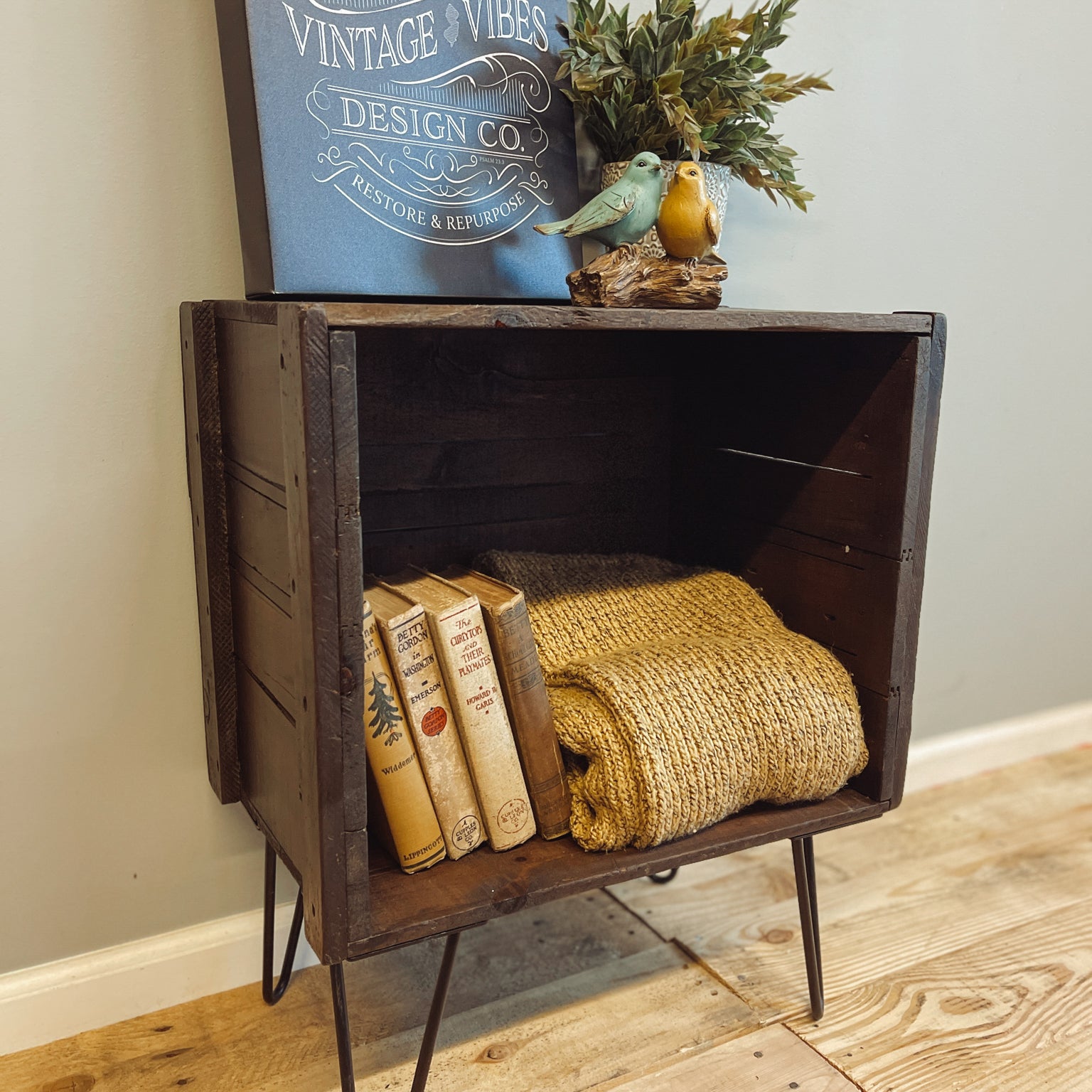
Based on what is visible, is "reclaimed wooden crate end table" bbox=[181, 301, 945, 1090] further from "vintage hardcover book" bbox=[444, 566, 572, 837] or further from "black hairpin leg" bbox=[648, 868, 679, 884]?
"black hairpin leg" bbox=[648, 868, 679, 884]

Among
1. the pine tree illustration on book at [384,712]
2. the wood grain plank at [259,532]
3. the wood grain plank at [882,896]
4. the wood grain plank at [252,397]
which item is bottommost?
the wood grain plank at [882,896]

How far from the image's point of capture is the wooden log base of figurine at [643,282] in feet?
2.92

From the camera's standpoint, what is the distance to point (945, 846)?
62.1 inches

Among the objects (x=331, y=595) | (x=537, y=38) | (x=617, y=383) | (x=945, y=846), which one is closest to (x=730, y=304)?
(x=617, y=383)

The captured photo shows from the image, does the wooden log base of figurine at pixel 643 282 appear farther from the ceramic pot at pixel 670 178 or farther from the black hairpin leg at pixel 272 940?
the black hairpin leg at pixel 272 940

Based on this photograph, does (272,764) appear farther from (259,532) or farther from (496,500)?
(496,500)

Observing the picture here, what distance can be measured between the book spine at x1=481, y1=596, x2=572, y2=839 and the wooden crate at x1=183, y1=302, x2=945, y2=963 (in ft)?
0.14

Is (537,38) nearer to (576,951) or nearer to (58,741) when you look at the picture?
(58,741)

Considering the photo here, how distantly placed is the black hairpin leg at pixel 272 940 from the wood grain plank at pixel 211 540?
98 millimetres


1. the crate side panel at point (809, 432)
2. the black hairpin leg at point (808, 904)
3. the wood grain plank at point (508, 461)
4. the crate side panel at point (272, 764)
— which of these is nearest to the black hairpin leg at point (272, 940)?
the crate side panel at point (272, 764)

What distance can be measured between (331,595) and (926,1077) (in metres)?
0.86

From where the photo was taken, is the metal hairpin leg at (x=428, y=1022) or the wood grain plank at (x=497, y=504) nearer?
the metal hairpin leg at (x=428, y=1022)

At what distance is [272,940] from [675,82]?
103cm

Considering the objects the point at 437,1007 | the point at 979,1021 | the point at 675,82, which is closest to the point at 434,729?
the point at 437,1007
